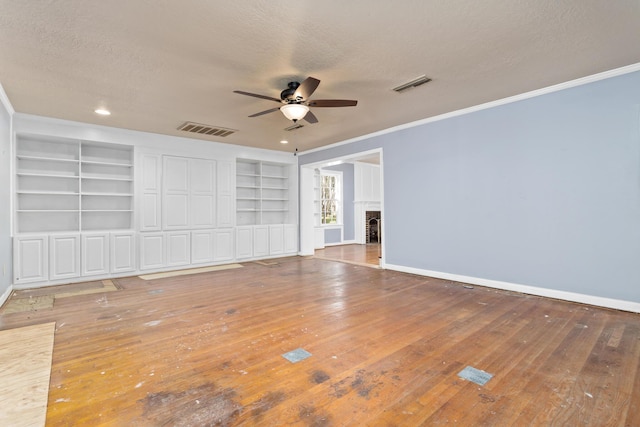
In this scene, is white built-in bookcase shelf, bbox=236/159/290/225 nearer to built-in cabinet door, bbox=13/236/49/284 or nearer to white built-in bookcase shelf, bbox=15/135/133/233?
white built-in bookcase shelf, bbox=15/135/133/233

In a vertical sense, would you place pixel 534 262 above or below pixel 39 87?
below

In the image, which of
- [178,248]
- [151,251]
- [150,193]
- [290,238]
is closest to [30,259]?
[151,251]

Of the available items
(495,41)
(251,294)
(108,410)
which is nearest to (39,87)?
(251,294)

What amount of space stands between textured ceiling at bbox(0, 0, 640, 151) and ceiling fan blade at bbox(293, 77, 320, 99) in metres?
0.25

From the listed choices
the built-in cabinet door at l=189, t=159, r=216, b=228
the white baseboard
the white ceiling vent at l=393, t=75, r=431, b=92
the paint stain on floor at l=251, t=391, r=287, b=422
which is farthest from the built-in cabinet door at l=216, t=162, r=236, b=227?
the paint stain on floor at l=251, t=391, r=287, b=422

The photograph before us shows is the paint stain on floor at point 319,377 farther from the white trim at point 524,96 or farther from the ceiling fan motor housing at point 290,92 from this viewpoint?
the white trim at point 524,96

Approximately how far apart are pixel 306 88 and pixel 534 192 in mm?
3342

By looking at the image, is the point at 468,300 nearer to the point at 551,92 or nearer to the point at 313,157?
the point at 551,92

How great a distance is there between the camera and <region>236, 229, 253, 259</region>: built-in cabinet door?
23.2 ft

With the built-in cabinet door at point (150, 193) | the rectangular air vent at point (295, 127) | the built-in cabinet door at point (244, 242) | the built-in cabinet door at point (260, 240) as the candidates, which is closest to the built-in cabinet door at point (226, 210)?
the built-in cabinet door at point (244, 242)

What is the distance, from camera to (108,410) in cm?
175

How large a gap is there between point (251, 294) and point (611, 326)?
4.04 metres

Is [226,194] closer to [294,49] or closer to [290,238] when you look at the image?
[290,238]

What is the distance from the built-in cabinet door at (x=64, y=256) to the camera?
488 centimetres
